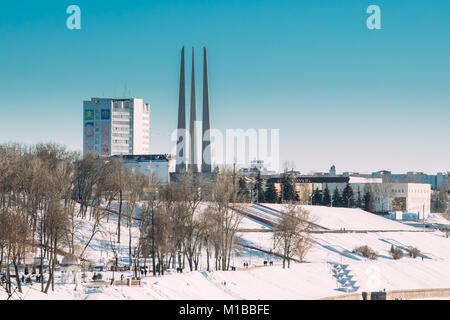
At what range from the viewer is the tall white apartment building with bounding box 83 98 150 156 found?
16188 centimetres

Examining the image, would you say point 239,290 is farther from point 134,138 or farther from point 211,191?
point 134,138

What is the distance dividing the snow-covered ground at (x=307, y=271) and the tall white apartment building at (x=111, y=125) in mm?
85382

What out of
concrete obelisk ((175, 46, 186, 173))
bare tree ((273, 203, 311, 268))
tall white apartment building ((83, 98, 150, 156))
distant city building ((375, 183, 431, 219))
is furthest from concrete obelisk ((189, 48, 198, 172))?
bare tree ((273, 203, 311, 268))

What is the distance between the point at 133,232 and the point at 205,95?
55972 millimetres

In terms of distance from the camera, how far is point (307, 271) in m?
50.8

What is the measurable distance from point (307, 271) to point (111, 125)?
117234 mm

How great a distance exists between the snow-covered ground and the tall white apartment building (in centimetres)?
8538

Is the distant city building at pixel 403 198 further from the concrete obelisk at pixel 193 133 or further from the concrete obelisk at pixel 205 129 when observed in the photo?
the concrete obelisk at pixel 193 133

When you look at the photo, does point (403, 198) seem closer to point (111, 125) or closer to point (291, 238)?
point (291, 238)

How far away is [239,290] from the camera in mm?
40500

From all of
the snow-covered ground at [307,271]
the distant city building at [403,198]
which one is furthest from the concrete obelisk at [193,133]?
the snow-covered ground at [307,271]

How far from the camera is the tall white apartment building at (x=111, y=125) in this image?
16188 cm

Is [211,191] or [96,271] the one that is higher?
[211,191]

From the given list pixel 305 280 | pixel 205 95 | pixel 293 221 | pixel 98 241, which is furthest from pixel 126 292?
pixel 205 95
